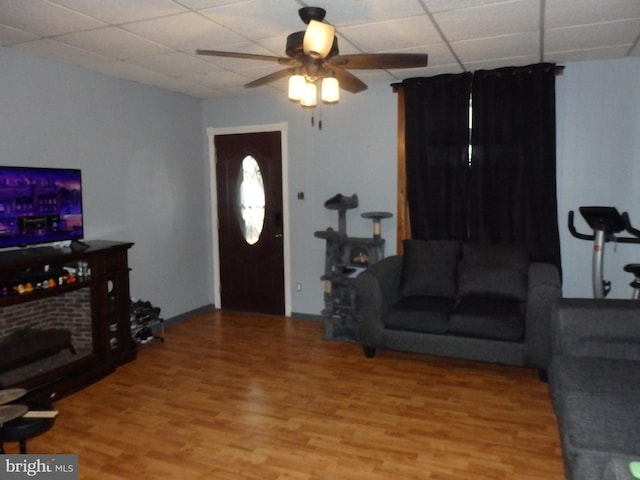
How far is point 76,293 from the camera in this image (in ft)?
12.6

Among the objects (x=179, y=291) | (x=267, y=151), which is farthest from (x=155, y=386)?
(x=267, y=151)

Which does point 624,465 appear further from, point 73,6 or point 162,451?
point 73,6

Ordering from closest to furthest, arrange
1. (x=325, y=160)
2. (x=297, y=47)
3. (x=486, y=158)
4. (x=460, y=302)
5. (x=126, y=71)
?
(x=297, y=47)
(x=460, y=302)
(x=126, y=71)
(x=486, y=158)
(x=325, y=160)

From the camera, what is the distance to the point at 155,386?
12.1 ft

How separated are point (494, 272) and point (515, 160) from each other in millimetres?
1048

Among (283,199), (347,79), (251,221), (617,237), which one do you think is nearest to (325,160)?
(283,199)

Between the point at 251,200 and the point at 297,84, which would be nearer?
the point at 297,84

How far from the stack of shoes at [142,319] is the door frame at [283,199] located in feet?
4.16

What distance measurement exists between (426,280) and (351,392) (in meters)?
1.29

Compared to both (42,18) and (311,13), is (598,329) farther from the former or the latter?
(42,18)

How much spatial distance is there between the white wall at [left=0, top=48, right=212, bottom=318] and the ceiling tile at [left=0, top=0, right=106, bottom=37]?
644mm

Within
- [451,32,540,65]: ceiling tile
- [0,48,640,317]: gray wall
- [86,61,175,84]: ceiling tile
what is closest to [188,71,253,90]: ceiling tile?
[86,61,175,84]: ceiling tile

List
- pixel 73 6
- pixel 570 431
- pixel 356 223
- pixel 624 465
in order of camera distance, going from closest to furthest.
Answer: pixel 624 465
pixel 570 431
pixel 73 6
pixel 356 223

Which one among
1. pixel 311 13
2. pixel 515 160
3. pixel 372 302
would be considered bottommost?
pixel 372 302
